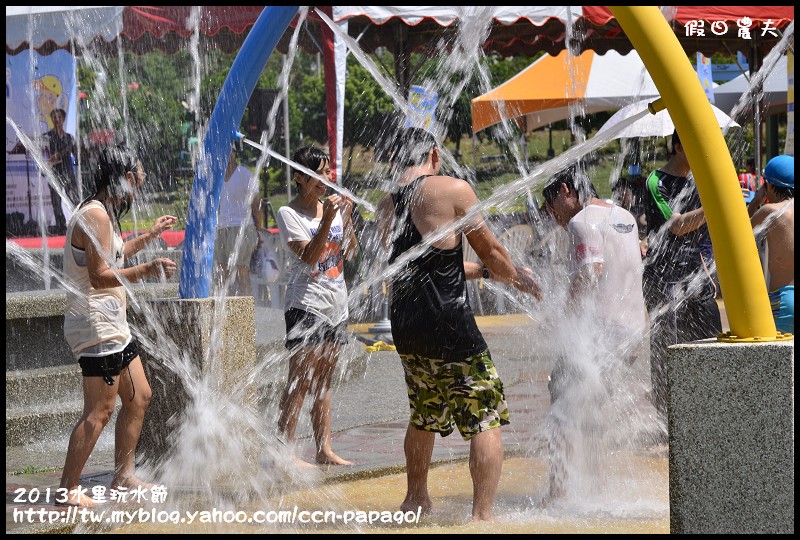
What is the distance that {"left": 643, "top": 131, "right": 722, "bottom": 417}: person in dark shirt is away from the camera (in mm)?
5742

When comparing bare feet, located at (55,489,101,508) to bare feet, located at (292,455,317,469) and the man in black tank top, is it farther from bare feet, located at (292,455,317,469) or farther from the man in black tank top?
the man in black tank top

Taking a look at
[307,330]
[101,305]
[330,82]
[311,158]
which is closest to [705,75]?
[330,82]

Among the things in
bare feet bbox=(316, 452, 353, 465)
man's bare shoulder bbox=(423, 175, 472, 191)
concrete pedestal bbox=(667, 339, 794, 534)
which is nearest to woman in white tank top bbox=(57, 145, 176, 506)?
bare feet bbox=(316, 452, 353, 465)

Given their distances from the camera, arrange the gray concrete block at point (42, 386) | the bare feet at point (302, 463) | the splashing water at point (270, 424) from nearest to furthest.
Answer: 1. the splashing water at point (270, 424)
2. the bare feet at point (302, 463)
3. the gray concrete block at point (42, 386)

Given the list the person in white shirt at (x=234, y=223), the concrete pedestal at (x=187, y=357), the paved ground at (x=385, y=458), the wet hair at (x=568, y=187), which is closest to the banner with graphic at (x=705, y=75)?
the paved ground at (x=385, y=458)

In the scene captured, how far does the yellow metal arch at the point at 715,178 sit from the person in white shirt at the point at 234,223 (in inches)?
246

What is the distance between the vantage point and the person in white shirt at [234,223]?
9336 mm

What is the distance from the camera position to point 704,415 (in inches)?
124

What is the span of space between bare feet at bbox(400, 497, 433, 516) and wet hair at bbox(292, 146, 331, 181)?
200 cm

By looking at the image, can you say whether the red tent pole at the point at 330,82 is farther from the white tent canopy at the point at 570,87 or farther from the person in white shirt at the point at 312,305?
the white tent canopy at the point at 570,87

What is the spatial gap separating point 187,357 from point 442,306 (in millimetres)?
1620

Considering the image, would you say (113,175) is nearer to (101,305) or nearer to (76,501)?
(101,305)

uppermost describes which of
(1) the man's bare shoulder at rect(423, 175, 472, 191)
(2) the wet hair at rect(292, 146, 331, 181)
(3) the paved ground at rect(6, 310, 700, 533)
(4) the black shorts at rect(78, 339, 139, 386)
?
(2) the wet hair at rect(292, 146, 331, 181)

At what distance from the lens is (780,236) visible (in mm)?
5316
